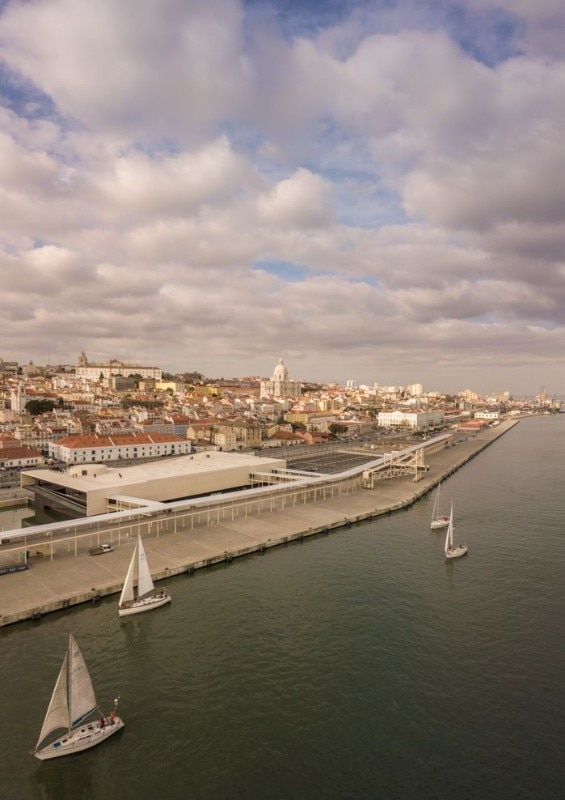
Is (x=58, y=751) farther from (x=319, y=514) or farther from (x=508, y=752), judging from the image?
(x=319, y=514)

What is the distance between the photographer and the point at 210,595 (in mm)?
17781

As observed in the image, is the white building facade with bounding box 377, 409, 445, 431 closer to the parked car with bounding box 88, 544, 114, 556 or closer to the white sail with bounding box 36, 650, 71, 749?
the parked car with bounding box 88, 544, 114, 556

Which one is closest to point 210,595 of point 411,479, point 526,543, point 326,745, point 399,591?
point 399,591

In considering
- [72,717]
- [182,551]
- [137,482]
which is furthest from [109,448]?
[72,717]

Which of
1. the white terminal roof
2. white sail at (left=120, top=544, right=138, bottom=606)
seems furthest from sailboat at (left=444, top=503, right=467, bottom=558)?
the white terminal roof

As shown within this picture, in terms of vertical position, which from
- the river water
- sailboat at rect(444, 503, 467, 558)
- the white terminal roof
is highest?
the white terminal roof

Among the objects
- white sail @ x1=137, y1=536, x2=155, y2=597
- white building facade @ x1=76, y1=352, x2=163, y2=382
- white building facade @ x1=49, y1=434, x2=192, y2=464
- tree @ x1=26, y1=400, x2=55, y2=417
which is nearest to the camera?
white sail @ x1=137, y1=536, x2=155, y2=597

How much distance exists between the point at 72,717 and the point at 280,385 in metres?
147

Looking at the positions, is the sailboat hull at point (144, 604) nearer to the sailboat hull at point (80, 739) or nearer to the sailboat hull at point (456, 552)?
the sailboat hull at point (80, 739)

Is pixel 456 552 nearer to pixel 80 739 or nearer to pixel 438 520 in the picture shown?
pixel 438 520

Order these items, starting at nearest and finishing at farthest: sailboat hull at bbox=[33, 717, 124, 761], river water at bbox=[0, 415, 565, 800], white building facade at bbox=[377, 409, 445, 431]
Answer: river water at bbox=[0, 415, 565, 800]
sailboat hull at bbox=[33, 717, 124, 761]
white building facade at bbox=[377, 409, 445, 431]

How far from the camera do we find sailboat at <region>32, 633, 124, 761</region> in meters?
9.98

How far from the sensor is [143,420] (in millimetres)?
64250

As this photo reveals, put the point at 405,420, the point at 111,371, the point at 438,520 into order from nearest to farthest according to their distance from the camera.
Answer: the point at 438,520 < the point at 405,420 < the point at 111,371
